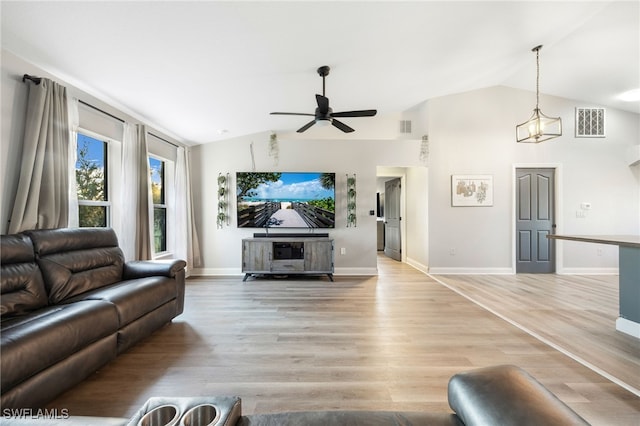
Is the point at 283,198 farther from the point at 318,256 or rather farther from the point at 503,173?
the point at 503,173

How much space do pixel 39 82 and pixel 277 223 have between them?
3419 mm

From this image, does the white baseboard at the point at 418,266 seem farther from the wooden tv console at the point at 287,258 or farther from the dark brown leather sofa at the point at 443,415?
the dark brown leather sofa at the point at 443,415

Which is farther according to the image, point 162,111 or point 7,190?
point 162,111

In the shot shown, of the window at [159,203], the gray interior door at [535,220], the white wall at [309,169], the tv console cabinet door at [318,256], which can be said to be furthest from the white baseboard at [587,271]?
the window at [159,203]

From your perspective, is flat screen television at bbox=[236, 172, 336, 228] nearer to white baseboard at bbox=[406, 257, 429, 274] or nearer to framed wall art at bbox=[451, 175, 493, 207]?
white baseboard at bbox=[406, 257, 429, 274]

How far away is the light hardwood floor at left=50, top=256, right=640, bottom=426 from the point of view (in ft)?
5.43

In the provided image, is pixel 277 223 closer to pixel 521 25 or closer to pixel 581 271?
pixel 521 25

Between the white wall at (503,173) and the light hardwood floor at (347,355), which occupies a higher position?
the white wall at (503,173)

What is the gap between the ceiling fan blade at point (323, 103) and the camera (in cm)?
300

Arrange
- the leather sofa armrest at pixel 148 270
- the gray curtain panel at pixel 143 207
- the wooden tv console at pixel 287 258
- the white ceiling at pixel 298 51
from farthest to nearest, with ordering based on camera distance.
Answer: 1. the wooden tv console at pixel 287 258
2. the gray curtain panel at pixel 143 207
3. the leather sofa armrest at pixel 148 270
4. the white ceiling at pixel 298 51

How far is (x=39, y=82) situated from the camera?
2.36 meters

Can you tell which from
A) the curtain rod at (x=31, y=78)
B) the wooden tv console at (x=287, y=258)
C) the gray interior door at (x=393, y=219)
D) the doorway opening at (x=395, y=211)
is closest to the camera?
the curtain rod at (x=31, y=78)

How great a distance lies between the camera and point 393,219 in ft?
22.7

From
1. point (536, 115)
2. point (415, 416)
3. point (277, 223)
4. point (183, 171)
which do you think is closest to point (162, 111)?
point (183, 171)
